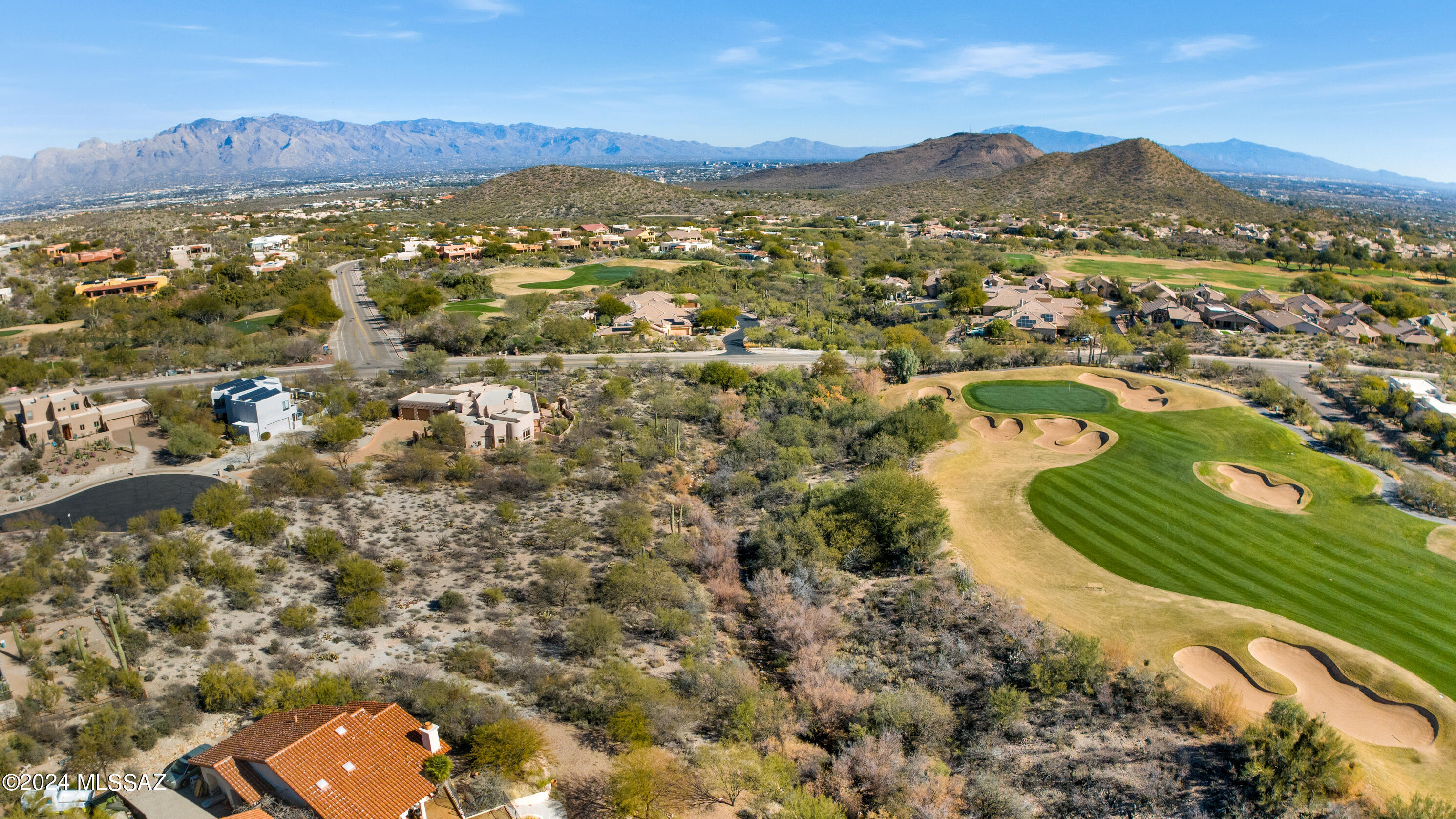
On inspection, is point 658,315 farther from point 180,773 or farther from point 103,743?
point 180,773

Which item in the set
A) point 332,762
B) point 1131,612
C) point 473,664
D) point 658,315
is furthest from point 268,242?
point 1131,612

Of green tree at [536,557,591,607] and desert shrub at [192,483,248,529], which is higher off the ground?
desert shrub at [192,483,248,529]

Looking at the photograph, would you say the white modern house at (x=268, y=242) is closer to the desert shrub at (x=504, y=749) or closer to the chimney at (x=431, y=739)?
the chimney at (x=431, y=739)

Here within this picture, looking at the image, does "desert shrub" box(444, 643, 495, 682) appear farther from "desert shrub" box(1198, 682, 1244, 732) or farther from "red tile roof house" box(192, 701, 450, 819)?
"desert shrub" box(1198, 682, 1244, 732)

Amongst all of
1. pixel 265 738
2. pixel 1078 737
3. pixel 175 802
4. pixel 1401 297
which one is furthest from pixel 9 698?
pixel 1401 297

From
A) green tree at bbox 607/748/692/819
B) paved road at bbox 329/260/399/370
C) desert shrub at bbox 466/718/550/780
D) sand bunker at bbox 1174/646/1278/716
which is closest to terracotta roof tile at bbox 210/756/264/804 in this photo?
desert shrub at bbox 466/718/550/780

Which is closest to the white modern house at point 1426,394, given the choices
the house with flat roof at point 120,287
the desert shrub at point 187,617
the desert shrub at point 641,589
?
the desert shrub at point 641,589
